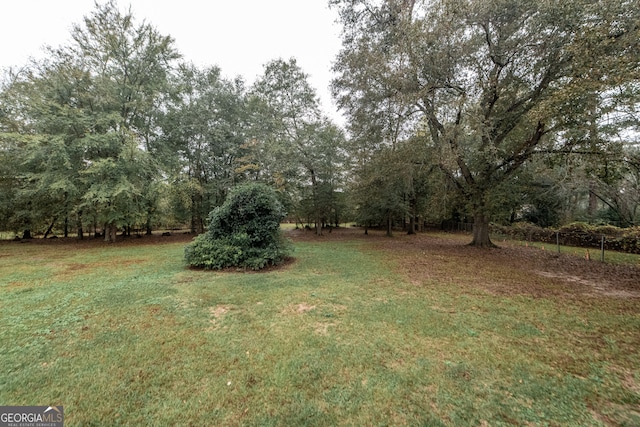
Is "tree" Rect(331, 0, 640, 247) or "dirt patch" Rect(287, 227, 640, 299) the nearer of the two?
"dirt patch" Rect(287, 227, 640, 299)

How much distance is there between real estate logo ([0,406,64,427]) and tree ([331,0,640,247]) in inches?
386

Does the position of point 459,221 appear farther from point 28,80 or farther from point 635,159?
point 28,80

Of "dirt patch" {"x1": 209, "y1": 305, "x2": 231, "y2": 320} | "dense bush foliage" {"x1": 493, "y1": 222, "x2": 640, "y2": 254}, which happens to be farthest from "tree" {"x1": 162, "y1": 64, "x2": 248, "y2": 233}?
"dense bush foliage" {"x1": 493, "y1": 222, "x2": 640, "y2": 254}

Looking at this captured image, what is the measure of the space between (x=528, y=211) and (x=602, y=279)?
14449 mm

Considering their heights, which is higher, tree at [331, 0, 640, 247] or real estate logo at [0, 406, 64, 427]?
tree at [331, 0, 640, 247]

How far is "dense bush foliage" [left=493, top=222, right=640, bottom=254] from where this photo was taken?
938 centimetres

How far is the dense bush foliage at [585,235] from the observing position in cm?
938

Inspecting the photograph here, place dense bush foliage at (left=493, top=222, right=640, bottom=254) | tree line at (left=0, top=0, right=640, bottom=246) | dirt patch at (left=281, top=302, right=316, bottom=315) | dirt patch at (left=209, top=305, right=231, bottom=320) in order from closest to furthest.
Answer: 1. dirt patch at (left=209, top=305, right=231, bottom=320)
2. dirt patch at (left=281, top=302, right=316, bottom=315)
3. tree line at (left=0, top=0, right=640, bottom=246)
4. dense bush foliage at (left=493, top=222, right=640, bottom=254)

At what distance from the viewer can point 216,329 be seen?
3.41 meters

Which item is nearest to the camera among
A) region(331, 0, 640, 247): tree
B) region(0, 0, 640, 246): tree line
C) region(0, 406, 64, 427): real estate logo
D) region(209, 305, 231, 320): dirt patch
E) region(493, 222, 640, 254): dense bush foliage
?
region(0, 406, 64, 427): real estate logo

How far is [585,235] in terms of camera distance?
36.8 feet

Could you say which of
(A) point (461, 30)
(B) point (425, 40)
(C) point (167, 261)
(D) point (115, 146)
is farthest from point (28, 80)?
(A) point (461, 30)

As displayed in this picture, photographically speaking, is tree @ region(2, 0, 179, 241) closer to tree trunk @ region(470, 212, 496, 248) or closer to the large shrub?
the large shrub

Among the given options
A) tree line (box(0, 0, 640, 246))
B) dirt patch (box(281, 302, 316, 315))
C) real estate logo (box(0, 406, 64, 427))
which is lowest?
real estate logo (box(0, 406, 64, 427))
